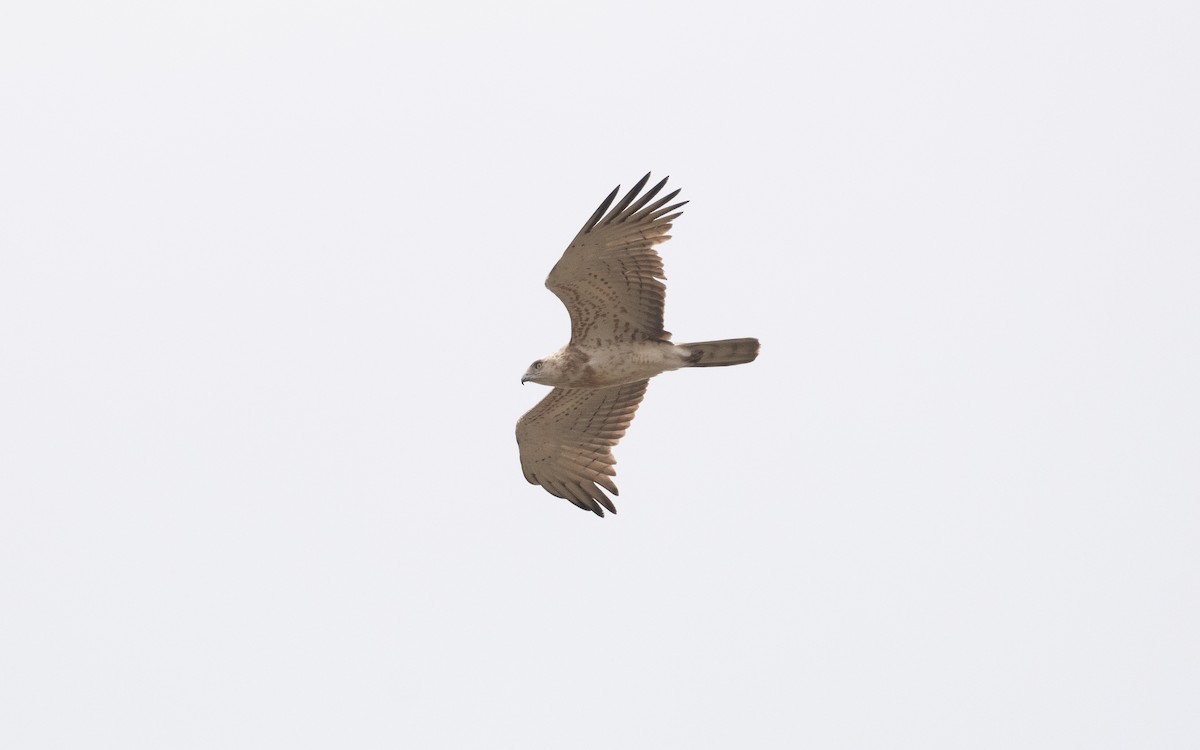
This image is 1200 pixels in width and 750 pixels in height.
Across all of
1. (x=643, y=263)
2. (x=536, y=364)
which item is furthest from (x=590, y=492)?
(x=643, y=263)

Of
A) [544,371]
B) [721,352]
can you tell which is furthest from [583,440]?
[721,352]

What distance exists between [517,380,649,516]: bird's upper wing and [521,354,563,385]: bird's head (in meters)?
1.09

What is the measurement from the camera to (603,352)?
16.3 m

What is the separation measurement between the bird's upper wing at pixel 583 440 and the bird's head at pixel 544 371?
1.09 meters

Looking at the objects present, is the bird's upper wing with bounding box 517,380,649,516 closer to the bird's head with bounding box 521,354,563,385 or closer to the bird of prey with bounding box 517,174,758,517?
the bird of prey with bounding box 517,174,758,517

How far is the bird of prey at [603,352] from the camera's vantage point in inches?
613

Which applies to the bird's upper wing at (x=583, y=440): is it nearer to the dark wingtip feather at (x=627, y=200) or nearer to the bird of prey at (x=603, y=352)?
the bird of prey at (x=603, y=352)

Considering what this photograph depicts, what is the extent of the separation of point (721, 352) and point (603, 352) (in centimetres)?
114

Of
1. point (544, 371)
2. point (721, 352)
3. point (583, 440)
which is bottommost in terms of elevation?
point (583, 440)

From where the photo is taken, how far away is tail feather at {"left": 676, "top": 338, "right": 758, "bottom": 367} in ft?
52.5

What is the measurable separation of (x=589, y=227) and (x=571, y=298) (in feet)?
3.12

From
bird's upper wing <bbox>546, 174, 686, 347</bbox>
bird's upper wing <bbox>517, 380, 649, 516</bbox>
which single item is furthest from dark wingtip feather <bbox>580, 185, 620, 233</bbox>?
bird's upper wing <bbox>517, 380, 649, 516</bbox>

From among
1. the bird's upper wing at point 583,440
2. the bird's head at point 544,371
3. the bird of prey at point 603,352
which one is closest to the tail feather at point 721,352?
the bird of prey at point 603,352

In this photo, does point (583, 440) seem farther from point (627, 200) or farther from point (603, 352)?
point (627, 200)
